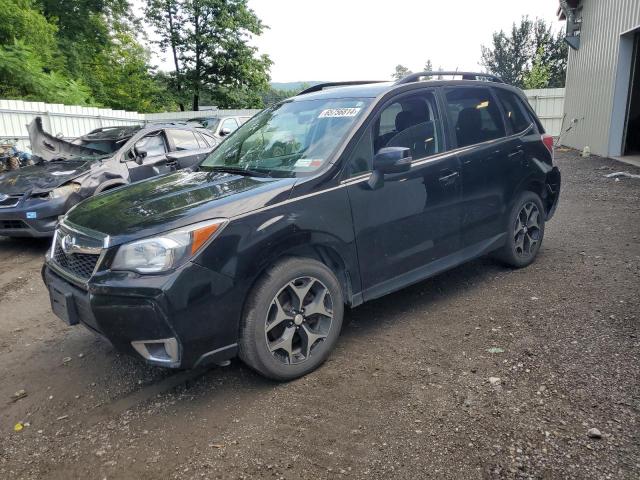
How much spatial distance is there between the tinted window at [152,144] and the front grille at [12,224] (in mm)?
2080

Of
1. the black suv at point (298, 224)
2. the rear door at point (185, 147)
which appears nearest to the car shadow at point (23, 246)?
the rear door at point (185, 147)

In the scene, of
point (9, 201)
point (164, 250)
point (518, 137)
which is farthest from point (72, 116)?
point (164, 250)

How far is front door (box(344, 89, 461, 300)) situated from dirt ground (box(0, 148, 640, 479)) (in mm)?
525

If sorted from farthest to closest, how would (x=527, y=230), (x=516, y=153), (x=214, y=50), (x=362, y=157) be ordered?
(x=214, y=50) → (x=527, y=230) → (x=516, y=153) → (x=362, y=157)

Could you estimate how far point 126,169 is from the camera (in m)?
7.32

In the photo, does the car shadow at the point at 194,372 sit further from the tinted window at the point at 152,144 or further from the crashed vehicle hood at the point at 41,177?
the tinted window at the point at 152,144

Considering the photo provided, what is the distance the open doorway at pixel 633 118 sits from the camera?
12539mm

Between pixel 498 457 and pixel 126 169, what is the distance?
660 centimetres

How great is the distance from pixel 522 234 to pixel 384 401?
9.17 ft

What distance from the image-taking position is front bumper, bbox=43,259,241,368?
2625mm

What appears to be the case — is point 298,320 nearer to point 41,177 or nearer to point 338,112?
point 338,112

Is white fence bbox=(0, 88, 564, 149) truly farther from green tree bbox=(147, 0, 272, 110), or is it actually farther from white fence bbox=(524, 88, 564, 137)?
green tree bbox=(147, 0, 272, 110)

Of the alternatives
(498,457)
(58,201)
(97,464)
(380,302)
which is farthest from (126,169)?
(498,457)

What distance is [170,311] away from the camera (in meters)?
2.62
